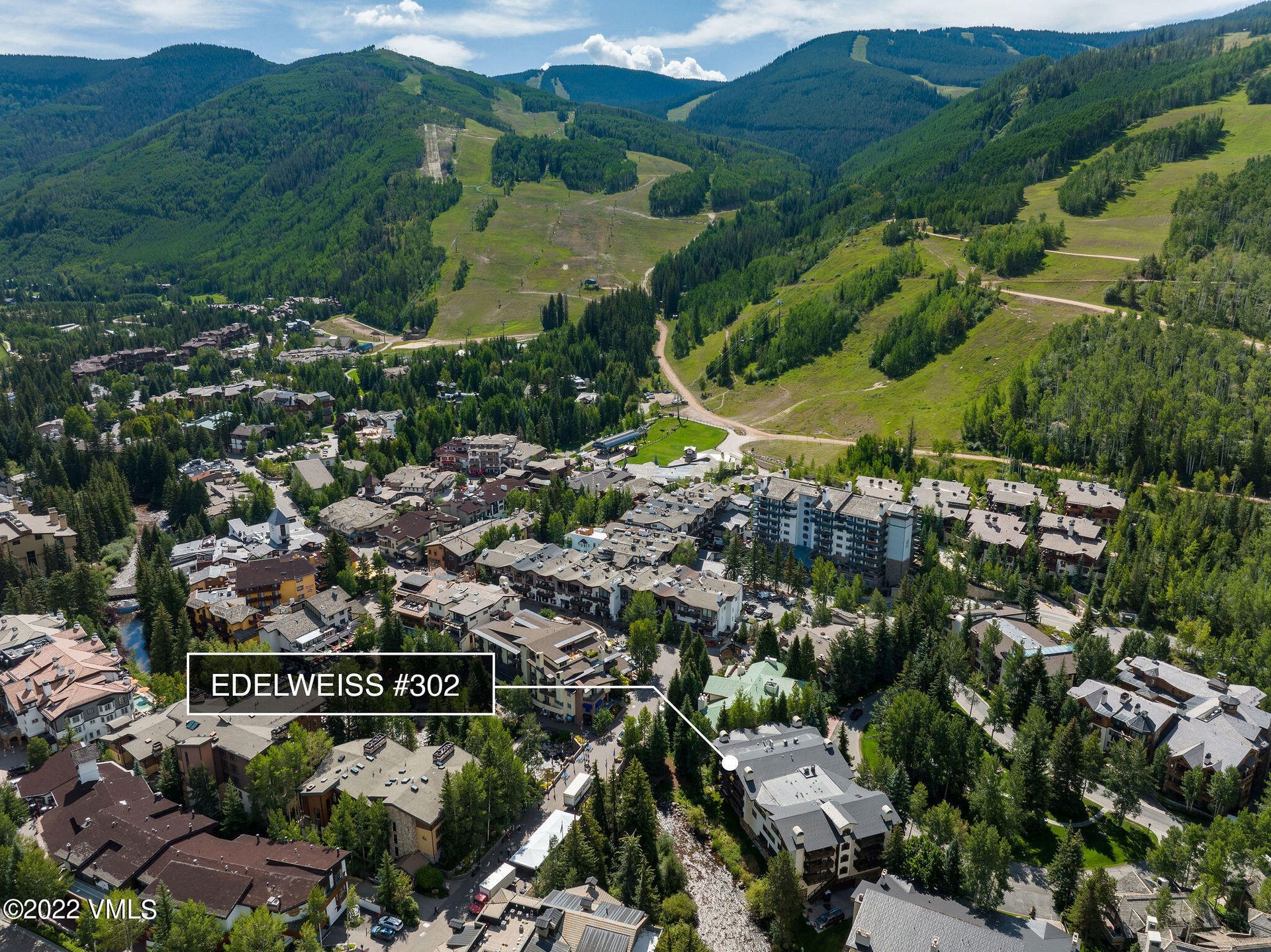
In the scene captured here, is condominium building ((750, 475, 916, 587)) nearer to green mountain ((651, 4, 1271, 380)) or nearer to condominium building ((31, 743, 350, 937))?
condominium building ((31, 743, 350, 937))

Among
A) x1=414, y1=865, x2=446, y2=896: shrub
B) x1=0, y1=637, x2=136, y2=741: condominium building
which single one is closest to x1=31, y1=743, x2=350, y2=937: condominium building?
x1=414, y1=865, x2=446, y2=896: shrub

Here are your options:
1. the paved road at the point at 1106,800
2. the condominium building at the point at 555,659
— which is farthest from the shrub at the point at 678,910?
the paved road at the point at 1106,800

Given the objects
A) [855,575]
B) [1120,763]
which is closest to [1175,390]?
[855,575]

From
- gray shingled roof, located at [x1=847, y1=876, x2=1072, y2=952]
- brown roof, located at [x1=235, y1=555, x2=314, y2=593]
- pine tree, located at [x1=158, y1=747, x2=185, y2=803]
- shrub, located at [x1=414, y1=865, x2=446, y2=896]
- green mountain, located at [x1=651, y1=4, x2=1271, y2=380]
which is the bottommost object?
shrub, located at [x1=414, y1=865, x2=446, y2=896]

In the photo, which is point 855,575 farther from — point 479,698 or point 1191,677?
point 479,698

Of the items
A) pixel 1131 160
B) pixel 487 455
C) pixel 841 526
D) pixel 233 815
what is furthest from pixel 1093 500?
pixel 1131 160

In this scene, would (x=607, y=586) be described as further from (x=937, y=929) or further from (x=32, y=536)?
(x=32, y=536)

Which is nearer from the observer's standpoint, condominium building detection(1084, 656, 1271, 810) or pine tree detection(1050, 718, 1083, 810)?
pine tree detection(1050, 718, 1083, 810)
